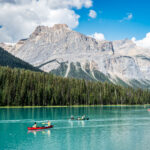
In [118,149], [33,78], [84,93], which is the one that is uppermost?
[33,78]

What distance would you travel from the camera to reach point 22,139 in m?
56.8

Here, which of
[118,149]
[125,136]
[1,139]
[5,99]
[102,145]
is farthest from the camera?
[5,99]

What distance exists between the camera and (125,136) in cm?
6141

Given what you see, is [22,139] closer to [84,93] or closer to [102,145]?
[102,145]

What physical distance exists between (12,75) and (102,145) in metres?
131

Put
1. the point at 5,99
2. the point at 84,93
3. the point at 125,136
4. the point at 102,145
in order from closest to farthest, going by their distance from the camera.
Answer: the point at 102,145 → the point at 125,136 → the point at 5,99 → the point at 84,93

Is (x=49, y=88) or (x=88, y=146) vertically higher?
(x=49, y=88)

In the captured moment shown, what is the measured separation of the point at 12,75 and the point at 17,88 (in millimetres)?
11510

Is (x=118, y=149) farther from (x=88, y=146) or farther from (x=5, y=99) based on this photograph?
(x=5, y=99)

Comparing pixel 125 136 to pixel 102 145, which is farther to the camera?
pixel 125 136

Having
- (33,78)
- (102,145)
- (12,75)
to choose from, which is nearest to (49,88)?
(33,78)

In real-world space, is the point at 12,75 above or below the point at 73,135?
above

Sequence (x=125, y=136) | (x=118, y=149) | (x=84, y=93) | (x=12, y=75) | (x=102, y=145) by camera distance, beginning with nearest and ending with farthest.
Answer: (x=118, y=149) → (x=102, y=145) → (x=125, y=136) → (x=12, y=75) → (x=84, y=93)

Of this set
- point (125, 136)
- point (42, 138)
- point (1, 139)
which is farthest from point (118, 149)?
point (1, 139)
